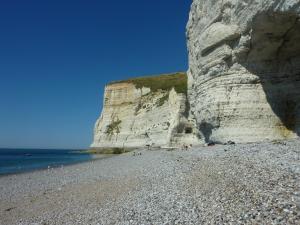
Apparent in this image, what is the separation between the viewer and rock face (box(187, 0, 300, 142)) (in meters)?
18.6

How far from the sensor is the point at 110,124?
214ft

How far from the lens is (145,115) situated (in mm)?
55719

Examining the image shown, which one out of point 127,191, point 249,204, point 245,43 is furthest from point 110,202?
point 245,43

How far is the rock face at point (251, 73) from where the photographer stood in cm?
1861

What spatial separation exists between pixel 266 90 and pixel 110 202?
50.2 ft

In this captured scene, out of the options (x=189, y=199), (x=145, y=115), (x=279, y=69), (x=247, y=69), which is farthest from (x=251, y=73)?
(x=145, y=115)

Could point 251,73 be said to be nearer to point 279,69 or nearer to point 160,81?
point 279,69

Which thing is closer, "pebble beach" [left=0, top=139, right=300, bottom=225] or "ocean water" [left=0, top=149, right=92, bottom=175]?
"pebble beach" [left=0, top=139, right=300, bottom=225]

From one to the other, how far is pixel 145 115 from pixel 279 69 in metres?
36.6

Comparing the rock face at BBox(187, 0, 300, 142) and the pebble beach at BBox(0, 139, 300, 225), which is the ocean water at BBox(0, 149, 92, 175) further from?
the pebble beach at BBox(0, 139, 300, 225)

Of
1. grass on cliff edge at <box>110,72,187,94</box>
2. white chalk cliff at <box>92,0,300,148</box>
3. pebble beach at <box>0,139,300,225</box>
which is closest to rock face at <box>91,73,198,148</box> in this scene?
grass on cliff edge at <box>110,72,187,94</box>

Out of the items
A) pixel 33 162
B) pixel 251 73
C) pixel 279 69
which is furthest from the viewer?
pixel 33 162

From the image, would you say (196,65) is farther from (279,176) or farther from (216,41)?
(279,176)

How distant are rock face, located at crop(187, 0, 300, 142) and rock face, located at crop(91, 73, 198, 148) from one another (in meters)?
17.6
